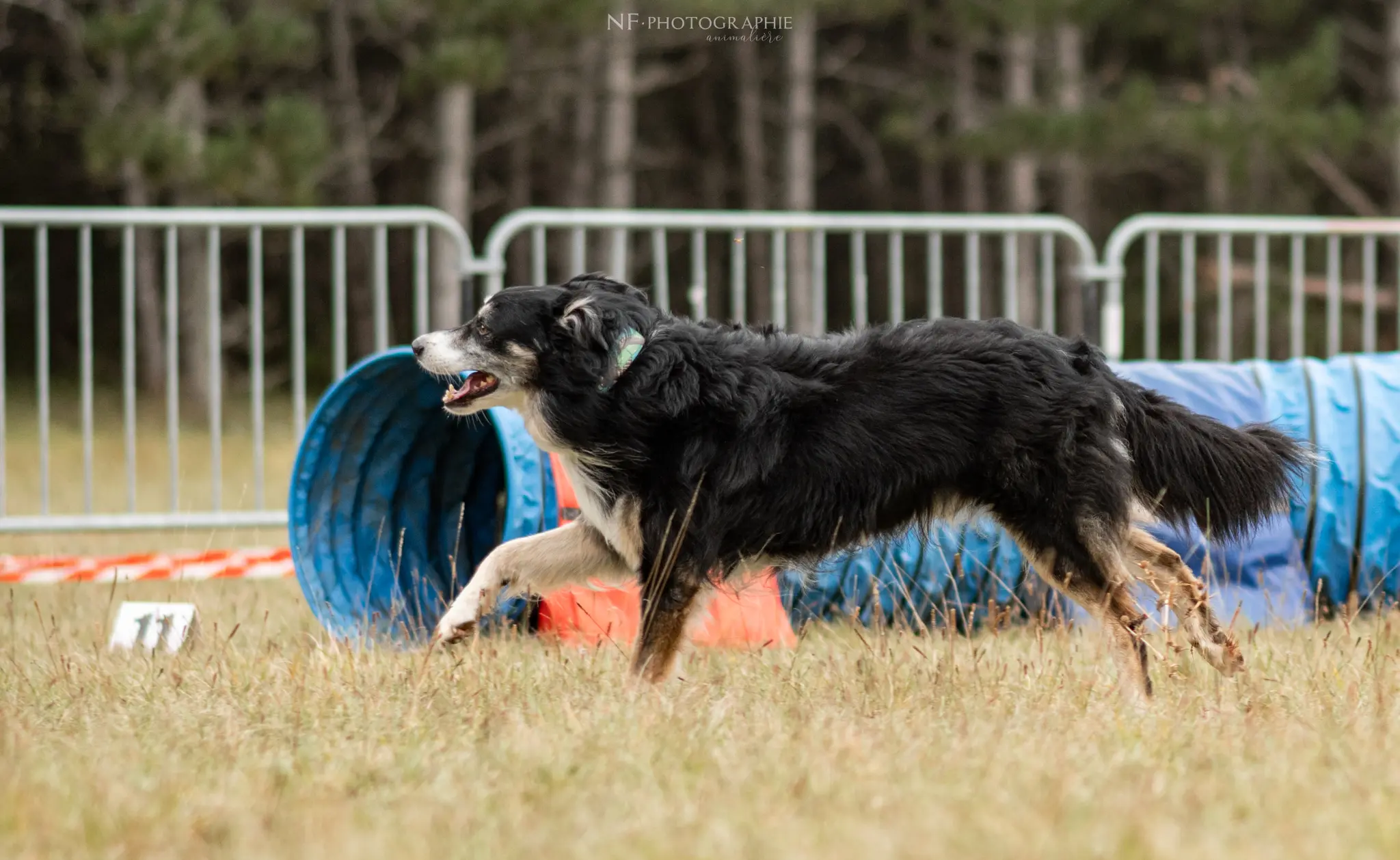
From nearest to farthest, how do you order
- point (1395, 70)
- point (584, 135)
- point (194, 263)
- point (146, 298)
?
point (194, 263), point (146, 298), point (1395, 70), point (584, 135)

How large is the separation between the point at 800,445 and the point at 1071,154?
15966 mm

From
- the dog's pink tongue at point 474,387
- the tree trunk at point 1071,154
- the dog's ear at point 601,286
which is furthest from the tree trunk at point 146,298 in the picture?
the dog's ear at point 601,286

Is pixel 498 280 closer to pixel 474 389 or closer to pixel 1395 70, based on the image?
pixel 474 389

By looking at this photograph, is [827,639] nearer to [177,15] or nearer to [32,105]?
[177,15]

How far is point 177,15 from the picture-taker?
1423 centimetres

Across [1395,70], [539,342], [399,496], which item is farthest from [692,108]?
[539,342]

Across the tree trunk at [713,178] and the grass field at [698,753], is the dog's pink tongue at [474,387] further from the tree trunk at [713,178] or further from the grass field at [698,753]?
the tree trunk at [713,178]

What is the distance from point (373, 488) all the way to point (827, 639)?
1.88 m

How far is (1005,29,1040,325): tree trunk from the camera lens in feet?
63.2

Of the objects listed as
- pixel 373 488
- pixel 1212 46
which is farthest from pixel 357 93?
pixel 373 488

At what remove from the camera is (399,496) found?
592 centimetres

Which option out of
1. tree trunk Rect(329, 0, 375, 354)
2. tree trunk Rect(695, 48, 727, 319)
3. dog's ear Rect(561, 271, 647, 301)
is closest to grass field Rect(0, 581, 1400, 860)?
dog's ear Rect(561, 271, 647, 301)

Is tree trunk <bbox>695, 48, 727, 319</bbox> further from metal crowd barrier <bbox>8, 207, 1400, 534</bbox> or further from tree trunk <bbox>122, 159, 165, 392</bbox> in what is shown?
tree trunk <bbox>122, 159, 165, 392</bbox>

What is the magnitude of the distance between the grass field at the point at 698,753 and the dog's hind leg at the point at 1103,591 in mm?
136
